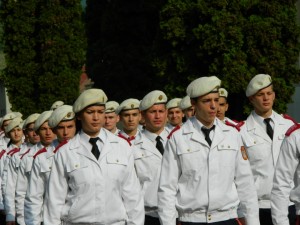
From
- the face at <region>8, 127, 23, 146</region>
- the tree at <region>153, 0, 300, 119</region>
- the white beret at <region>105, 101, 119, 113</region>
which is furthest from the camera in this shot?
the tree at <region>153, 0, 300, 119</region>

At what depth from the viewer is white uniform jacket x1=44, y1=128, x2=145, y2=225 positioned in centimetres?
763

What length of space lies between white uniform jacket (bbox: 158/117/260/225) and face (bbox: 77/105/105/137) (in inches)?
26.6

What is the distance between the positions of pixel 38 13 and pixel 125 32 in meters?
3.84

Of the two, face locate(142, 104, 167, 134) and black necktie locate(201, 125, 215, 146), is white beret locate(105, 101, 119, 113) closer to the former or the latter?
face locate(142, 104, 167, 134)

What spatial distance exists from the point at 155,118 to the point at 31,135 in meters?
3.55

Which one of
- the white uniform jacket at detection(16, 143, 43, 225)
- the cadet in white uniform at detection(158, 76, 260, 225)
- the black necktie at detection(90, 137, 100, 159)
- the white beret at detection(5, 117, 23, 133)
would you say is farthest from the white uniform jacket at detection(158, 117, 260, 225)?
the white beret at detection(5, 117, 23, 133)

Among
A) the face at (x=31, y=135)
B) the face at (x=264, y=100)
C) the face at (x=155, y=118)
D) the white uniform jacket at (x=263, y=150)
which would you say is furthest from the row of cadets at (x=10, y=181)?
the face at (x=264, y=100)

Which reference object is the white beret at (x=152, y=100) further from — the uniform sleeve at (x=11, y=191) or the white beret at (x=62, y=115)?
the uniform sleeve at (x=11, y=191)

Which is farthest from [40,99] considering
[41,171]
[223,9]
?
[41,171]

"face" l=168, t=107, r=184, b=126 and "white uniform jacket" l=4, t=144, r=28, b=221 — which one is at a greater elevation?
"face" l=168, t=107, r=184, b=126

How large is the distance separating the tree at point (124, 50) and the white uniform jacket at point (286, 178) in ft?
78.9

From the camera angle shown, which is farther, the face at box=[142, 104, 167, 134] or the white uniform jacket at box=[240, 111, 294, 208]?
the face at box=[142, 104, 167, 134]

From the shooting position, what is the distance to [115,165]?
770 centimetres

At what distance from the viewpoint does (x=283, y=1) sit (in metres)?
22.6
